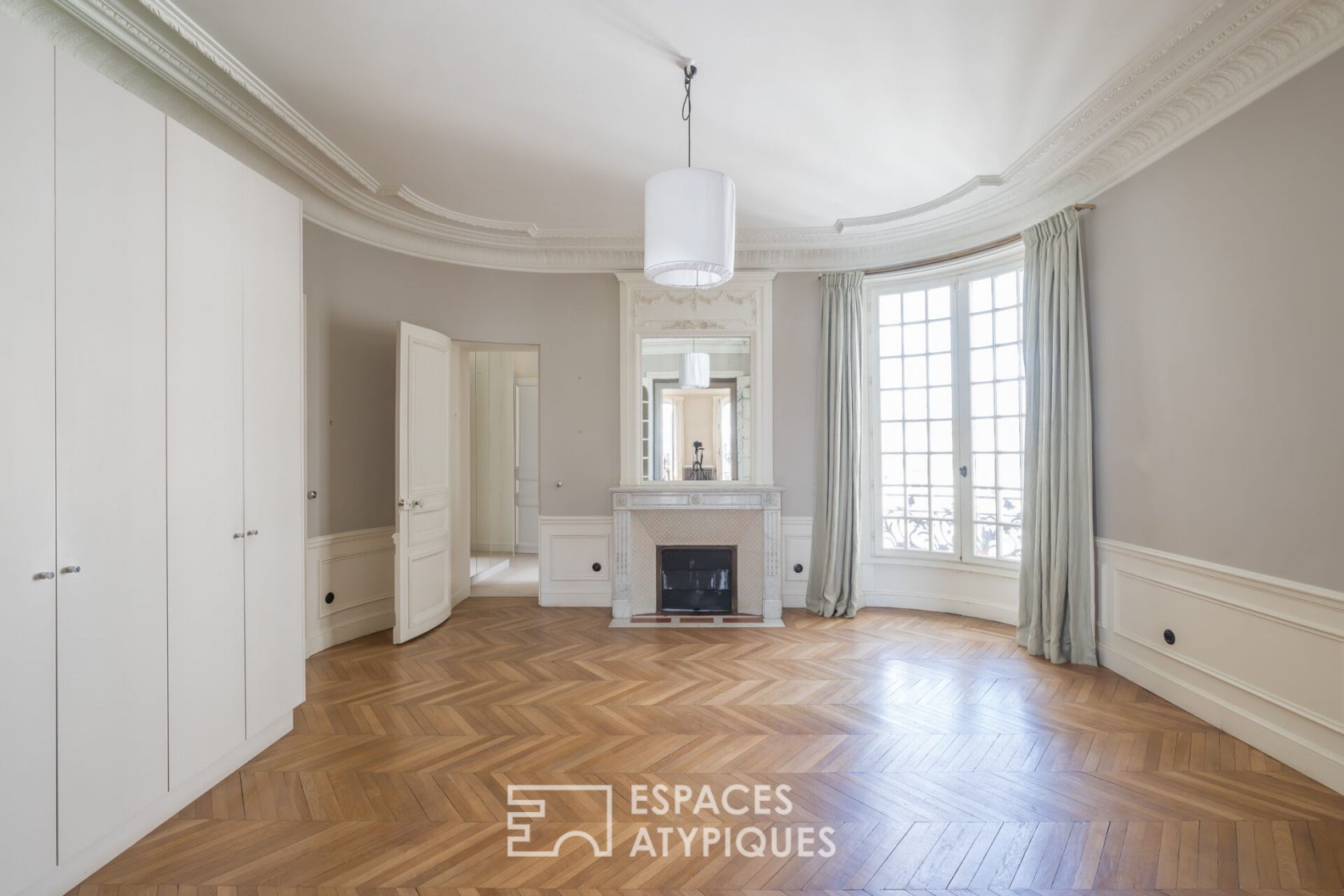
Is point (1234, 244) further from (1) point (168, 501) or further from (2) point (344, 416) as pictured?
(2) point (344, 416)

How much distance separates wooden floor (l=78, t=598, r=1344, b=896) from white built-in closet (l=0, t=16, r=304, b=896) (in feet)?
0.98

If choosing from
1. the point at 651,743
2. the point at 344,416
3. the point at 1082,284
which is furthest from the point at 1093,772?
the point at 344,416

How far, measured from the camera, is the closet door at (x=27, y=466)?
1695 millimetres

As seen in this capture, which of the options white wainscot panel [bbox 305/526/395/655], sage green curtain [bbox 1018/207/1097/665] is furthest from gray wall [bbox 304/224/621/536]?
sage green curtain [bbox 1018/207/1097/665]

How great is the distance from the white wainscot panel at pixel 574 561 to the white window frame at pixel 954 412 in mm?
2187

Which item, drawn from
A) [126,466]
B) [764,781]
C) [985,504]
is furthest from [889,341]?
[126,466]

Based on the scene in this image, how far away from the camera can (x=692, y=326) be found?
523cm

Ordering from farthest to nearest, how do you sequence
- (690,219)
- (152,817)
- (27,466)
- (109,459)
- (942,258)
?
(942,258)
(690,219)
(152,817)
(109,459)
(27,466)

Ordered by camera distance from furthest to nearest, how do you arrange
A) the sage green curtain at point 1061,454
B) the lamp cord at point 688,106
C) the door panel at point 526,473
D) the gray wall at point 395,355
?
the door panel at point 526,473 < the gray wall at point 395,355 < the sage green curtain at point 1061,454 < the lamp cord at point 688,106

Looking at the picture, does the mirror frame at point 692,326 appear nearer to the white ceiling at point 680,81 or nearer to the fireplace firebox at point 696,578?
the fireplace firebox at point 696,578

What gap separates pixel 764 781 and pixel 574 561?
3084 mm

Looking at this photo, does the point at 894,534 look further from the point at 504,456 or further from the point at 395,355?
the point at 504,456

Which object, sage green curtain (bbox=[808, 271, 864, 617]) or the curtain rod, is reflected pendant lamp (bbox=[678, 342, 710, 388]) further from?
the curtain rod

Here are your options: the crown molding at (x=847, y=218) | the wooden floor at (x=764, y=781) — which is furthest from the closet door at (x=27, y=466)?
the crown molding at (x=847, y=218)
